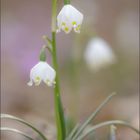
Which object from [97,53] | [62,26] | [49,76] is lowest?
[49,76]

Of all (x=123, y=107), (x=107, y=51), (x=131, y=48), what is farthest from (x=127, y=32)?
(x=107, y=51)

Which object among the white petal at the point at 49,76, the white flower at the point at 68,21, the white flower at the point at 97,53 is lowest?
the white petal at the point at 49,76

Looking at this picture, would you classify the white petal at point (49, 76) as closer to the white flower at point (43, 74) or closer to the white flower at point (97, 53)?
the white flower at point (43, 74)

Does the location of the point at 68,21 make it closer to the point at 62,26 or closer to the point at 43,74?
the point at 62,26

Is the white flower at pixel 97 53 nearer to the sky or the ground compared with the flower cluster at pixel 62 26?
nearer to the sky

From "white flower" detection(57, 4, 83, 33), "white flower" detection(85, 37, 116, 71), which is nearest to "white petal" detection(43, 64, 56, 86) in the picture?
"white flower" detection(57, 4, 83, 33)

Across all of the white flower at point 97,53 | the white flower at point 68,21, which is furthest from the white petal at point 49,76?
the white flower at point 97,53

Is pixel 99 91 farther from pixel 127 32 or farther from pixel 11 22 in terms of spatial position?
pixel 11 22

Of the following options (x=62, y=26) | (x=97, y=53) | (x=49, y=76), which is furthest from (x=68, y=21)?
(x=97, y=53)

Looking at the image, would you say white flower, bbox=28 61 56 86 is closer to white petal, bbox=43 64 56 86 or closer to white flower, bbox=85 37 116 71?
white petal, bbox=43 64 56 86
